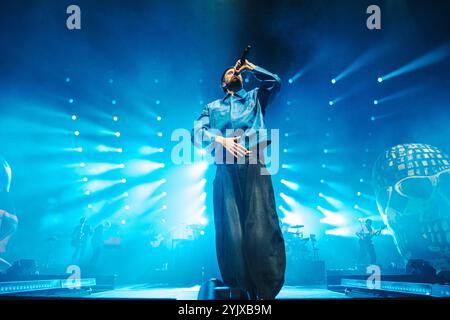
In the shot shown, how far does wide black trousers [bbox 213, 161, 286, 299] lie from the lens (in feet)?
7.51

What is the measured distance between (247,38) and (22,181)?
8.30 m

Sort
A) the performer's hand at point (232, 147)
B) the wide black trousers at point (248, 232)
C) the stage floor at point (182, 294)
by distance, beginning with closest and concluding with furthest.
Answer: the wide black trousers at point (248, 232) → the performer's hand at point (232, 147) → the stage floor at point (182, 294)

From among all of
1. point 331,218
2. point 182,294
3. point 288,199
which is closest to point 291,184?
point 288,199

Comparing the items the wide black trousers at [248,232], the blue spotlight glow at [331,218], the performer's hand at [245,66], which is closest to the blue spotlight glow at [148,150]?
the blue spotlight glow at [331,218]

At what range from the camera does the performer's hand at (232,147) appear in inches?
98.0


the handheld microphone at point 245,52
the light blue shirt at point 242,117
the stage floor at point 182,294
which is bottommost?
the stage floor at point 182,294

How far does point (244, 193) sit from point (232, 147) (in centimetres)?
41

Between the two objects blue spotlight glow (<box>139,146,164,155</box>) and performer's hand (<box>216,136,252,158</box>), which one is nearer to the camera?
performer's hand (<box>216,136,252,158</box>)

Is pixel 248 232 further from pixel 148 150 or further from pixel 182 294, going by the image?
pixel 148 150

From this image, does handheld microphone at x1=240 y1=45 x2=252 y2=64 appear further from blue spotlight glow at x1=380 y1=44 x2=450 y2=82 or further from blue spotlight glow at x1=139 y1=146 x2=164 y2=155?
blue spotlight glow at x1=139 y1=146 x2=164 y2=155

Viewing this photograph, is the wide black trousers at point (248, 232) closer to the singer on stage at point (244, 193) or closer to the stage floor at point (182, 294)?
the singer on stage at point (244, 193)

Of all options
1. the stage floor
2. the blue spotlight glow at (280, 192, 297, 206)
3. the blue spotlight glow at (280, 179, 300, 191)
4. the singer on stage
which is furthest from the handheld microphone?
the blue spotlight glow at (280, 192, 297, 206)

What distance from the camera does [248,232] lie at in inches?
93.4
